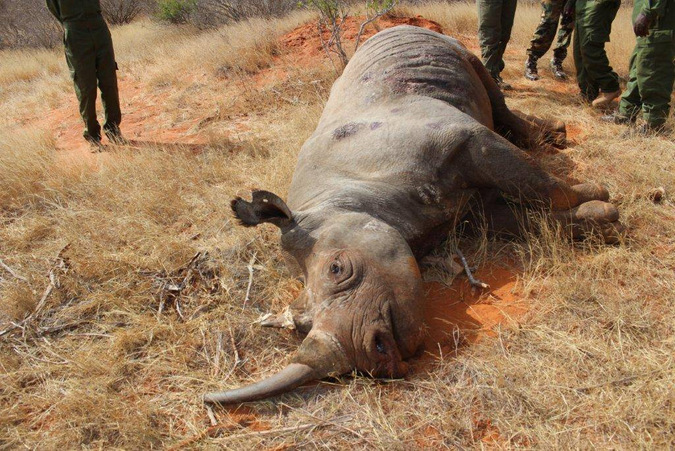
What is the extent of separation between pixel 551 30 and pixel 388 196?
5.65 metres

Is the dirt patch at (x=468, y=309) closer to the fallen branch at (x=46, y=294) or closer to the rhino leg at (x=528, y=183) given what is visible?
the rhino leg at (x=528, y=183)

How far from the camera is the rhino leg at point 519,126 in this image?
200 inches

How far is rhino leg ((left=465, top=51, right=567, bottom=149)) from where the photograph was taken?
16.6ft

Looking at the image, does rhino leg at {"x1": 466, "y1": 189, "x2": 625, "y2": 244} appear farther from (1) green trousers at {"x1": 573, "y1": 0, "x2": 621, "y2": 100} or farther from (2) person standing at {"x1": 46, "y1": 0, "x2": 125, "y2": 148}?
(2) person standing at {"x1": 46, "y1": 0, "x2": 125, "y2": 148}

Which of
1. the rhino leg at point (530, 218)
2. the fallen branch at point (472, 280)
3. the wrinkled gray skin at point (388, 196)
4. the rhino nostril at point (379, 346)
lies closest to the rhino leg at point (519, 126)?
the wrinkled gray skin at point (388, 196)

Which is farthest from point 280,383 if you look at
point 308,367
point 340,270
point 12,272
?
point 12,272

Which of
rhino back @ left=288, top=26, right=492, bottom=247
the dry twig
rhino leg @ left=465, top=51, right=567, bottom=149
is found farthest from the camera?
rhino leg @ left=465, top=51, right=567, bottom=149

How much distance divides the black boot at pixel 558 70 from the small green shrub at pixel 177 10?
12.2 m

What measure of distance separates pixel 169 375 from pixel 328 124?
7.38 ft

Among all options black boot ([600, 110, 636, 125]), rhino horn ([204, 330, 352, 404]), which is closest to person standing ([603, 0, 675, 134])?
black boot ([600, 110, 636, 125])

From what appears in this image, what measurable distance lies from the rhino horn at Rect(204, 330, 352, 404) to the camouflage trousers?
666 centimetres

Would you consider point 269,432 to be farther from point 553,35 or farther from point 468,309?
point 553,35

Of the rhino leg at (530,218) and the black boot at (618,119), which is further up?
the rhino leg at (530,218)

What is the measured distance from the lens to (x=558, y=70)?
7.64m
